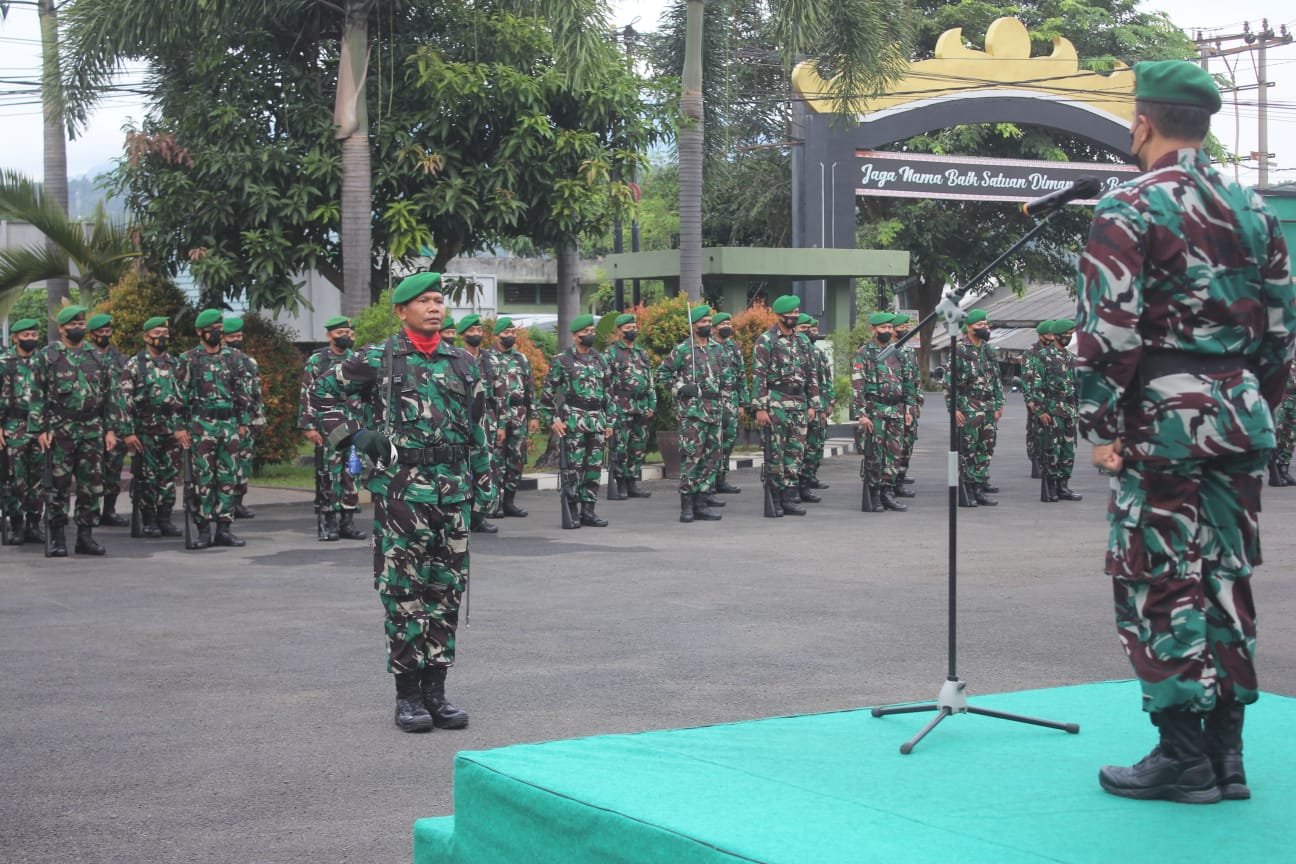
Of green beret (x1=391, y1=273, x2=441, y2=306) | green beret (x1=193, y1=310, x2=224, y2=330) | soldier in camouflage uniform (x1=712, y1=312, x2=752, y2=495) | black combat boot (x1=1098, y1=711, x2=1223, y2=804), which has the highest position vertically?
green beret (x1=193, y1=310, x2=224, y2=330)

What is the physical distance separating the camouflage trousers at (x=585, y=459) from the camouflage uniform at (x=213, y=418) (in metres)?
3.09

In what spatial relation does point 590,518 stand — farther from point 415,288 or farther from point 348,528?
point 415,288

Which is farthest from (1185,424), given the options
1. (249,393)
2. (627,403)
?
(627,403)

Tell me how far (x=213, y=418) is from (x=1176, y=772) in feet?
35.4

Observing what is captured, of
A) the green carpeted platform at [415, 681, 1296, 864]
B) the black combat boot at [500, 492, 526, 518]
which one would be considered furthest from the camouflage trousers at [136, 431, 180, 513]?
the green carpeted platform at [415, 681, 1296, 864]

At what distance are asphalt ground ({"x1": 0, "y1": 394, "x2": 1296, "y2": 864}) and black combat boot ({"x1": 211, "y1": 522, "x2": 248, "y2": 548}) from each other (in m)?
0.15

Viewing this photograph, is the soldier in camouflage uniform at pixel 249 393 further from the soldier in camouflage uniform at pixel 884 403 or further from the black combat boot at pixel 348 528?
the soldier in camouflage uniform at pixel 884 403

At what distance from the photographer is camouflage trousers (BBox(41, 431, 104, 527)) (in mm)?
12867

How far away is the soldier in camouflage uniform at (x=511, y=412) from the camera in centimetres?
1559

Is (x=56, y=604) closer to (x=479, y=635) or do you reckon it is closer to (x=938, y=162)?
(x=479, y=635)

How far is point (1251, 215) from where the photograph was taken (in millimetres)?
4113

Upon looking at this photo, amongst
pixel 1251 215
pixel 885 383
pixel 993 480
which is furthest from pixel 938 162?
pixel 1251 215

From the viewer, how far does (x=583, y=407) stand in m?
15.1

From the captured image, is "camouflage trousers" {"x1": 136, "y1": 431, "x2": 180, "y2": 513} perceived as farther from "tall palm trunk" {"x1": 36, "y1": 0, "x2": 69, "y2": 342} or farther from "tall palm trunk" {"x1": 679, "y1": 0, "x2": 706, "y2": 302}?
"tall palm trunk" {"x1": 679, "y1": 0, "x2": 706, "y2": 302}
